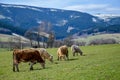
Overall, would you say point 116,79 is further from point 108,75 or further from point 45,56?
point 45,56

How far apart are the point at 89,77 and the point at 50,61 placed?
60.8 feet

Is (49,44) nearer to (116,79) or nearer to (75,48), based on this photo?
(75,48)

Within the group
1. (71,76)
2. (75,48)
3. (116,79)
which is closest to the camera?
(116,79)

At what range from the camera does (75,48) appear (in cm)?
5522

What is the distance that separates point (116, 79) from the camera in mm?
18906

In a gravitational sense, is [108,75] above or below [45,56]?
above

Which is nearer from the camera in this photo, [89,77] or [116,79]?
[116,79]

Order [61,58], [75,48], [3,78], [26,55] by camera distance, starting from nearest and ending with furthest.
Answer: [3,78] < [26,55] < [61,58] < [75,48]

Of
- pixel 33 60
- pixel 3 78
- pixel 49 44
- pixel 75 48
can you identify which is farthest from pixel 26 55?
pixel 49 44

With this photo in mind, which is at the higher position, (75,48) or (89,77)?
(89,77)

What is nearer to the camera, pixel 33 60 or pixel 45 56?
pixel 33 60

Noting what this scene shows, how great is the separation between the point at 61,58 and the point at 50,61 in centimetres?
584

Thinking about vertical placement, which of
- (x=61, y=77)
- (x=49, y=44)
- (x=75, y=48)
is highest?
(x=61, y=77)

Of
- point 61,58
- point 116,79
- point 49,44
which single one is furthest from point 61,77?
point 49,44
